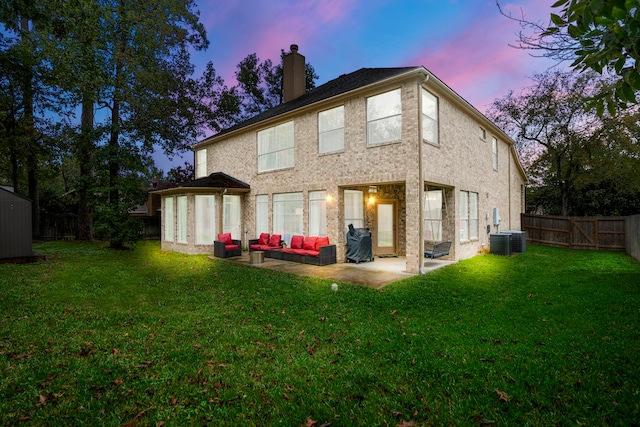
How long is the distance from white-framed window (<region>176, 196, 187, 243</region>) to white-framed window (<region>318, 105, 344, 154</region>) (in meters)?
7.46

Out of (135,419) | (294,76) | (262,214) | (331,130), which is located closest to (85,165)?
(262,214)

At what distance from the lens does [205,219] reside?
14508 mm

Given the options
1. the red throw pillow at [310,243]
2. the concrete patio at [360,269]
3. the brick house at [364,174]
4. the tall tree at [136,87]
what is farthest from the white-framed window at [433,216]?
the tall tree at [136,87]

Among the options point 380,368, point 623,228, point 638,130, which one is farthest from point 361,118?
point 638,130

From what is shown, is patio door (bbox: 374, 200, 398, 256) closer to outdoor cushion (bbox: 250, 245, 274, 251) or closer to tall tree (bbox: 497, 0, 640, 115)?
outdoor cushion (bbox: 250, 245, 274, 251)

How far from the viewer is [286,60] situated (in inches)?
674

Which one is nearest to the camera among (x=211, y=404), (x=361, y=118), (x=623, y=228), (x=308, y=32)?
(x=211, y=404)

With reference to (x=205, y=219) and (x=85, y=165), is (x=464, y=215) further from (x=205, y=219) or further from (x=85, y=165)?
(x=85, y=165)

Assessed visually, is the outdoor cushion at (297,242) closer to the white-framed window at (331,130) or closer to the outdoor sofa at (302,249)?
the outdoor sofa at (302,249)

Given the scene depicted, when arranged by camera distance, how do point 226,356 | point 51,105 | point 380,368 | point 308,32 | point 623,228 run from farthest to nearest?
point 51,105 → point 308,32 → point 623,228 → point 226,356 → point 380,368

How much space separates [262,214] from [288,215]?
1.89m

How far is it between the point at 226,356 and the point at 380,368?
1992 millimetres

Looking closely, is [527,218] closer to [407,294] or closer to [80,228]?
[407,294]

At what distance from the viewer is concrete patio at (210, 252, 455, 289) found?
27.6ft
